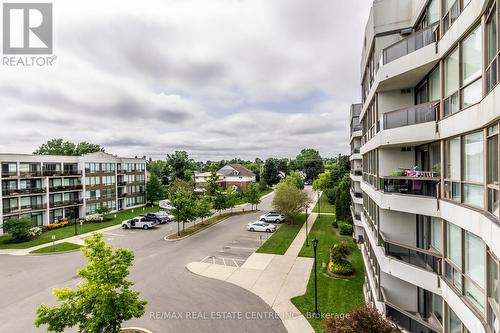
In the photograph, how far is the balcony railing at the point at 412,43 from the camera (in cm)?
781

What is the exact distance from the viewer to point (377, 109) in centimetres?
1092

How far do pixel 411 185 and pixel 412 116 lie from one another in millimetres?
2331

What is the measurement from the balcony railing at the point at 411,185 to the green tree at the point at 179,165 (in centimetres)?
6371

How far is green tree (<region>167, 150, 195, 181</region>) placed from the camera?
232 feet

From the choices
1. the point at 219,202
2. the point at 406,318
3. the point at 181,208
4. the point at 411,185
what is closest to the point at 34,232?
the point at 181,208

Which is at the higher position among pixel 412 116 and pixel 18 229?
pixel 412 116

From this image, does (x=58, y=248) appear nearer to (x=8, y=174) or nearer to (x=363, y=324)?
(x=8, y=174)

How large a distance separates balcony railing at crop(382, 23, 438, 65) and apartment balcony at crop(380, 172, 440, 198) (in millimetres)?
4011

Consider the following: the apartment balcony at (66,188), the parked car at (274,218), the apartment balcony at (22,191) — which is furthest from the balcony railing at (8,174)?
the parked car at (274,218)

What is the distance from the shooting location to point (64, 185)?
38.0 meters

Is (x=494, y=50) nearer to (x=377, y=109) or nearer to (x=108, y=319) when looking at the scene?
(x=377, y=109)

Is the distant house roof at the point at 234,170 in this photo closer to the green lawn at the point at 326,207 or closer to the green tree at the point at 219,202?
the green lawn at the point at 326,207

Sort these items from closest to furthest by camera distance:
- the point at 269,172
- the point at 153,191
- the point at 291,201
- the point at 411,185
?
the point at 411,185, the point at 291,201, the point at 153,191, the point at 269,172

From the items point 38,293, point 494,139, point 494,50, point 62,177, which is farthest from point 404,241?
point 62,177
